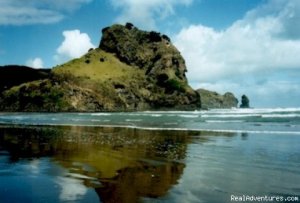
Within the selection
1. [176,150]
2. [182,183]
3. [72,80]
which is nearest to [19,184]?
[182,183]

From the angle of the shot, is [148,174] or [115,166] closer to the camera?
[148,174]

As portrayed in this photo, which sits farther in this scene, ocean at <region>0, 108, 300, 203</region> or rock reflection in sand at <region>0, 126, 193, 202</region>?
rock reflection in sand at <region>0, 126, 193, 202</region>

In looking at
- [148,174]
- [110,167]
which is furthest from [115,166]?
[148,174]

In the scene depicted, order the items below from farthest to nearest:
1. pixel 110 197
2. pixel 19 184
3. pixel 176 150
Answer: pixel 176 150 < pixel 19 184 < pixel 110 197

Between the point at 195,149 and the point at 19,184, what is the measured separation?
13891 millimetres

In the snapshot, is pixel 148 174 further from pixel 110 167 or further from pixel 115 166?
pixel 115 166

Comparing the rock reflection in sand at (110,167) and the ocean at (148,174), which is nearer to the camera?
the ocean at (148,174)

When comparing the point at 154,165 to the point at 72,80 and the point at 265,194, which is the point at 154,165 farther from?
the point at 72,80

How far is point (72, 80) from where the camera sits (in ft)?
600

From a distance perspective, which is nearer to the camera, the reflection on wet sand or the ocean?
the ocean

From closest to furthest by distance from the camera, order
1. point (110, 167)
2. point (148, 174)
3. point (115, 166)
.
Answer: point (148, 174) < point (110, 167) < point (115, 166)

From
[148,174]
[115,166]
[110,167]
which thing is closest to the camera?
[148,174]

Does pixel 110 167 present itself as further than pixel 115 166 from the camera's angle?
No

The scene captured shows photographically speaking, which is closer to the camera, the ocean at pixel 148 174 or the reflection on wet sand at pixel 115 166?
the ocean at pixel 148 174
